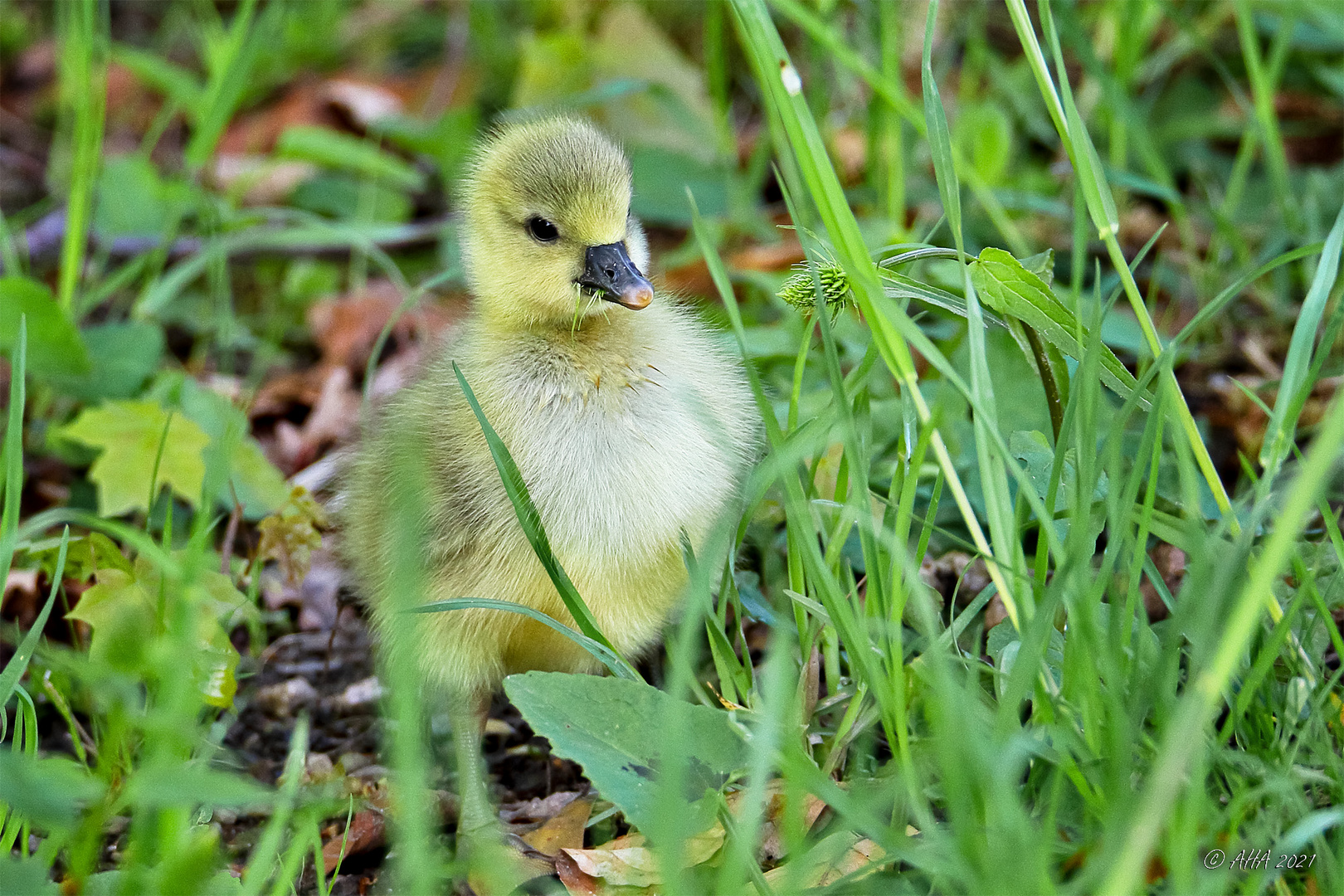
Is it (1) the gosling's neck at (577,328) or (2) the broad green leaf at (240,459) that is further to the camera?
(2) the broad green leaf at (240,459)

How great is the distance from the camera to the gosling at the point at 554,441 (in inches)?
74.7

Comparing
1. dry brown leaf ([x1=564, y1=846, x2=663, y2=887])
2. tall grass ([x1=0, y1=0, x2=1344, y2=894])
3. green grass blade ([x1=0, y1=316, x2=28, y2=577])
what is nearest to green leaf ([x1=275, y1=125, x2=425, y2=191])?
tall grass ([x1=0, y1=0, x2=1344, y2=894])

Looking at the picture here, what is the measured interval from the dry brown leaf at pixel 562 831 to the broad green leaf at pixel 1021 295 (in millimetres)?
933

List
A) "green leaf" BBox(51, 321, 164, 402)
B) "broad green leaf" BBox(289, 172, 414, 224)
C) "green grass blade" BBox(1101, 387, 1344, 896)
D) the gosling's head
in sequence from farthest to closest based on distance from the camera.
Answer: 1. "broad green leaf" BBox(289, 172, 414, 224)
2. "green leaf" BBox(51, 321, 164, 402)
3. the gosling's head
4. "green grass blade" BBox(1101, 387, 1344, 896)

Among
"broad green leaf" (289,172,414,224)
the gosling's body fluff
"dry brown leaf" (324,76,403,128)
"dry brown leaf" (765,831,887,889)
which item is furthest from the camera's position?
"dry brown leaf" (324,76,403,128)

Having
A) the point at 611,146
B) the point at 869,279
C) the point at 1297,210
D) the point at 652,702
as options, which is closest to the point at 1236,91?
the point at 1297,210

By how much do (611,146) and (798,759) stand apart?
1.09 m

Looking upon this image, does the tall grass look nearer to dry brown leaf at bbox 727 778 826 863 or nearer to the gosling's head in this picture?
dry brown leaf at bbox 727 778 826 863

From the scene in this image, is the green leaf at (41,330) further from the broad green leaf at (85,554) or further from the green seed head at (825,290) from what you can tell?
the green seed head at (825,290)

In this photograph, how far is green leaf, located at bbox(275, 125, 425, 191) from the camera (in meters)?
3.52

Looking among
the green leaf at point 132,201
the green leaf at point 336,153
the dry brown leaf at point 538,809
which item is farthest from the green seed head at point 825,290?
the green leaf at point 132,201

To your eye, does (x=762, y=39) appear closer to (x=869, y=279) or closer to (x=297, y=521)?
(x=869, y=279)

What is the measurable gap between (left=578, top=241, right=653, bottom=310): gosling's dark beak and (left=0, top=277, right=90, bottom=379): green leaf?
1315 mm

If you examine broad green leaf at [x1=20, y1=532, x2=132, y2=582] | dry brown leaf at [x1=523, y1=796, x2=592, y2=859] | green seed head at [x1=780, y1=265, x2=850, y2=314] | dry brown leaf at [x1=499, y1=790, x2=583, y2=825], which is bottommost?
dry brown leaf at [x1=499, y1=790, x2=583, y2=825]
